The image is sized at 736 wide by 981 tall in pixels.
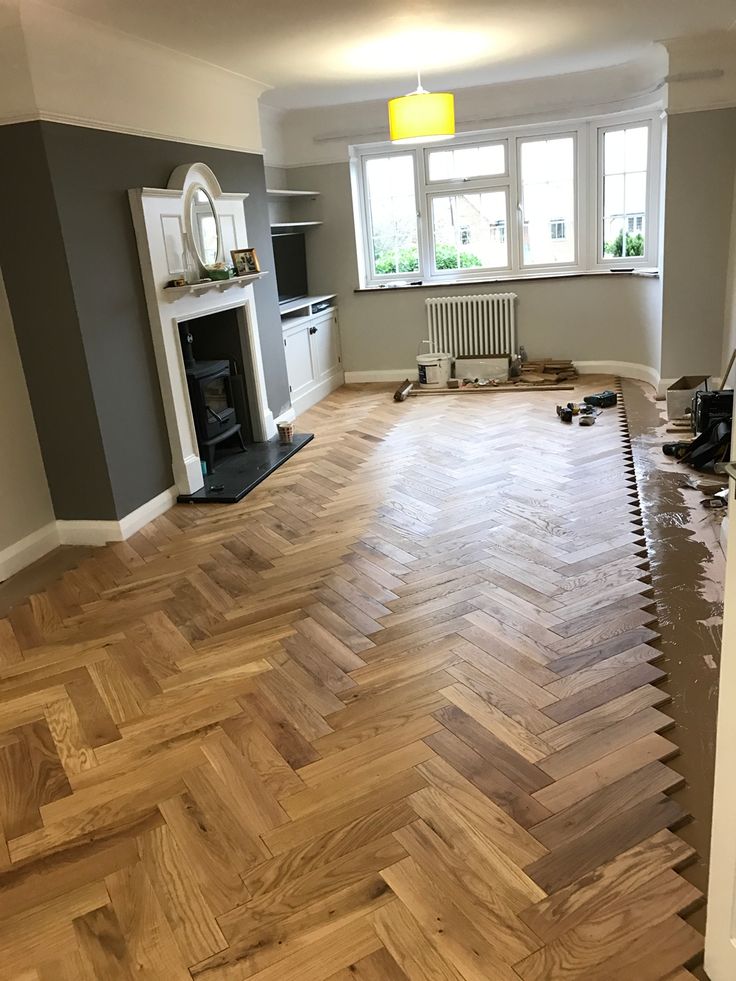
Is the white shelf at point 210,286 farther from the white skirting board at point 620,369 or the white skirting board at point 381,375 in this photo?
the white skirting board at point 620,369

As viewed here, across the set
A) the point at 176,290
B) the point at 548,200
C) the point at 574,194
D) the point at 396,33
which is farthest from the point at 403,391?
the point at 396,33

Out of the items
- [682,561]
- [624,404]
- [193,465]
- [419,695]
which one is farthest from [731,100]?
[419,695]

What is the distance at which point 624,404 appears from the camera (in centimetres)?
612

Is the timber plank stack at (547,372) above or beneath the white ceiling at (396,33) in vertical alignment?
beneath

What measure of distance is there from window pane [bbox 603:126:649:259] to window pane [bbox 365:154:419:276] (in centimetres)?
175

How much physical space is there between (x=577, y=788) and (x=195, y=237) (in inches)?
150

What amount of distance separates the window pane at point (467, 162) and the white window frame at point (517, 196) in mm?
43

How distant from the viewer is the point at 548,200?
7.13m

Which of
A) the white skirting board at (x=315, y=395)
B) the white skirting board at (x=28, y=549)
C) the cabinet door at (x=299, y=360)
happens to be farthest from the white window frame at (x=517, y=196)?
the white skirting board at (x=28, y=549)

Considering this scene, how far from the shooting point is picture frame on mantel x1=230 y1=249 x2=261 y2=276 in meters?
5.19

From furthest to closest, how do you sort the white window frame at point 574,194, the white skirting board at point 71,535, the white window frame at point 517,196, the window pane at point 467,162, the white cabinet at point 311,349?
the window pane at point 467,162 → the white window frame at point 574,194 → the white window frame at point 517,196 → the white cabinet at point 311,349 → the white skirting board at point 71,535

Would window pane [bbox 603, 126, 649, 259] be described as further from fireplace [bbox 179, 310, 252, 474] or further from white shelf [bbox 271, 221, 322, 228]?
fireplace [bbox 179, 310, 252, 474]

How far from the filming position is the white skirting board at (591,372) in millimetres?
6816

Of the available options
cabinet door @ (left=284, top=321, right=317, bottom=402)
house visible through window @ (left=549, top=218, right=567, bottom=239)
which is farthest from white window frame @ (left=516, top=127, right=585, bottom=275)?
cabinet door @ (left=284, top=321, right=317, bottom=402)
